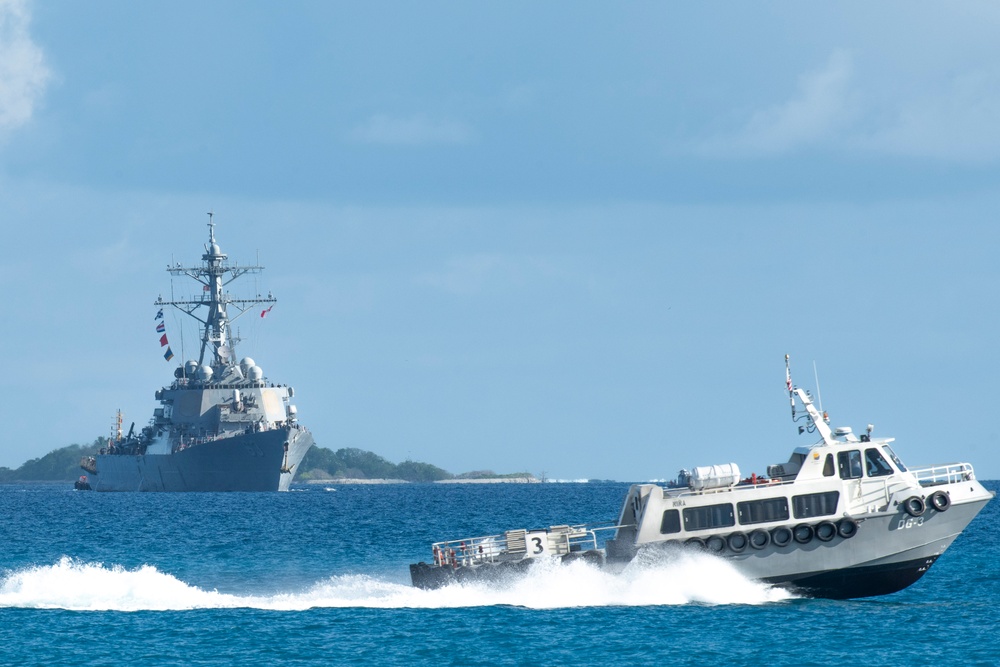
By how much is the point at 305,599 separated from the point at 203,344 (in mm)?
108284

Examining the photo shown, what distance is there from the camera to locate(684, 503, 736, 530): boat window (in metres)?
31.5

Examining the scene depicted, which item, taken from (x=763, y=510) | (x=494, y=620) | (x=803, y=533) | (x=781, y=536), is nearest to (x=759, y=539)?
(x=781, y=536)

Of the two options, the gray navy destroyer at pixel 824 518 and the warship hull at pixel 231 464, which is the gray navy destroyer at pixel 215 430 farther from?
the gray navy destroyer at pixel 824 518

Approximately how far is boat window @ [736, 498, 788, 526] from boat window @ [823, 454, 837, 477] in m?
1.19

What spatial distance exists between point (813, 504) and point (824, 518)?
1.32ft

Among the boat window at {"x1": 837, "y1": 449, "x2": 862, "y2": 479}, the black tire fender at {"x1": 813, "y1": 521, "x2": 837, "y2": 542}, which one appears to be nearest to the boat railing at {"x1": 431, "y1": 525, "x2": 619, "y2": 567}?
the black tire fender at {"x1": 813, "y1": 521, "x2": 837, "y2": 542}

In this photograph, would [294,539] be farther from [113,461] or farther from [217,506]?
[113,461]

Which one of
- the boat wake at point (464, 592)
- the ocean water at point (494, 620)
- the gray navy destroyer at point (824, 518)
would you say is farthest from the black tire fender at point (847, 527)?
the boat wake at point (464, 592)

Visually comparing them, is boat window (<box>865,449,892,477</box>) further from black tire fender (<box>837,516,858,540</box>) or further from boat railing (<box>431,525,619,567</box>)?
boat railing (<box>431,525,619,567</box>)

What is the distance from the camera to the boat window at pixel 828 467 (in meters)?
31.5

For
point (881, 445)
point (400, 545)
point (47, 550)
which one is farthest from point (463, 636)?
point (47, 550)

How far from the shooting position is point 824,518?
31156 mm

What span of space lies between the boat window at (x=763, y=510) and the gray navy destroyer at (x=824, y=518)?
0.02 metres

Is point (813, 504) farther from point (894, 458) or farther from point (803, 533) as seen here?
point (894, 458)
